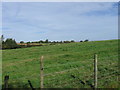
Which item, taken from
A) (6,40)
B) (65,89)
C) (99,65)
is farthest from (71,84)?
(6,40)

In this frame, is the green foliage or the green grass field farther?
the green foliage

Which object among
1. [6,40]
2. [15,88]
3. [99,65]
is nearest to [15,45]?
[6,40]

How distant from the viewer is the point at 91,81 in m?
7.58

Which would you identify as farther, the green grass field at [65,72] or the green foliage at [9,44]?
the green foliage at [9,44]

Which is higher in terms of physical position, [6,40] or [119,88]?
[6,40]

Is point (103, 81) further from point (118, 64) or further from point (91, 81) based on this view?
point (118, 64)

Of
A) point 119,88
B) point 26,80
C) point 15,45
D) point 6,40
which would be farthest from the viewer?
point 6,40

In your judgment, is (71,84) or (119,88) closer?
(119,88)

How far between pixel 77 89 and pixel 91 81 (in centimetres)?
148

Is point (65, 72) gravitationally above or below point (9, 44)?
below

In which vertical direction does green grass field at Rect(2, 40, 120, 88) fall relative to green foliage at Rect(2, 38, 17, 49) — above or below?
below

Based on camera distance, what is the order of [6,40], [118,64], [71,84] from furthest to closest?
[6,40] → [118,64] → [71,84]

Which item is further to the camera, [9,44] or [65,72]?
[9,44]

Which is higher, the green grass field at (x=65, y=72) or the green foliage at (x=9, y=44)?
the green foliage at (x=9, y=44)
